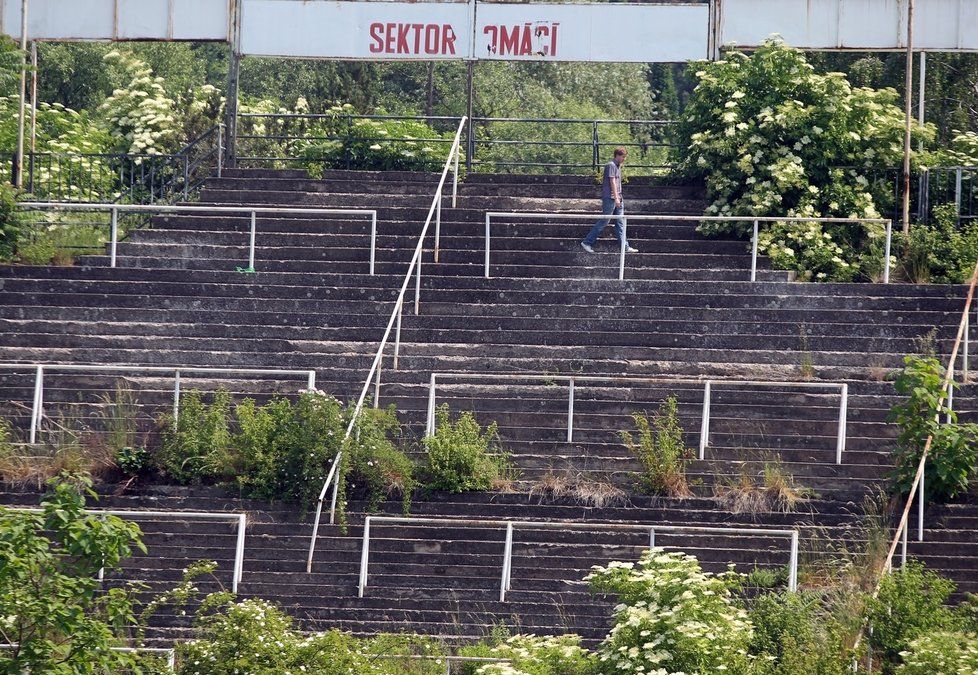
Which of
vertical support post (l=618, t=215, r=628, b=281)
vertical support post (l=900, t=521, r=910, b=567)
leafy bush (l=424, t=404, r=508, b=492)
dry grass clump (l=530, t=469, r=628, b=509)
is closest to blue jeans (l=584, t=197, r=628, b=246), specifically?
vertical support post (l=618, t=215, r=628, b=281)

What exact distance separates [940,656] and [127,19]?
17998 mm

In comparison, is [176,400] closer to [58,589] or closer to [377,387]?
[377,387]

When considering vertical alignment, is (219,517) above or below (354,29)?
below

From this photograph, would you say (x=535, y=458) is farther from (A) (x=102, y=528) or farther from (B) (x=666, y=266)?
(A) (x=102, y=528)

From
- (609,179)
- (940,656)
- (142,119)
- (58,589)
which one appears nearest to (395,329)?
(609,179)

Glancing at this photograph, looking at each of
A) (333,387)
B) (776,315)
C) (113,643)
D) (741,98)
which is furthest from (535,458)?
(741,98)

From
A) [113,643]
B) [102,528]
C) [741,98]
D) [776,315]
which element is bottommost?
[113,643]

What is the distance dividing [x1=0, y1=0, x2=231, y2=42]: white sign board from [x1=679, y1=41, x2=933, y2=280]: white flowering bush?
7.76m

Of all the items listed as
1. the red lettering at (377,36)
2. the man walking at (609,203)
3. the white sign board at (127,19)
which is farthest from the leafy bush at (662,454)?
the white sign board at (127,19)

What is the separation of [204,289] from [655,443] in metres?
6.56

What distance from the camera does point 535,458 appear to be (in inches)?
761

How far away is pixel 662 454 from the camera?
18.8m

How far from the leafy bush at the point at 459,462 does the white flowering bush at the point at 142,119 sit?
12.6 m

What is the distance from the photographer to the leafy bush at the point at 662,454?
18.6m
